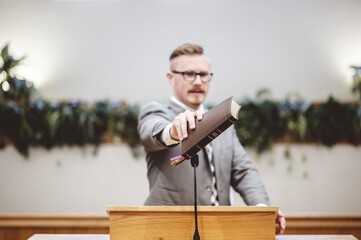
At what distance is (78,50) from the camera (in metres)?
4.43

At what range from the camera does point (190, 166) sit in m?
2.18

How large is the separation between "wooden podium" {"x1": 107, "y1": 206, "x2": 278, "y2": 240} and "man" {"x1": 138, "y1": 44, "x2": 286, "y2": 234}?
25.5 inches

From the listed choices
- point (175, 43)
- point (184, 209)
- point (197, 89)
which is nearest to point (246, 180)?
point (197, 89)

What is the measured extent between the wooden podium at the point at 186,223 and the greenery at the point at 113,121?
2.69 meters

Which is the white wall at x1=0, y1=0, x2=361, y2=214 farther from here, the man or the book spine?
the book spine

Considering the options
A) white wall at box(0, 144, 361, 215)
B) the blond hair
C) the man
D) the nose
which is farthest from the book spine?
white wall at box(0, 144, 361, 215)

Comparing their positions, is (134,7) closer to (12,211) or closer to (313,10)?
(313,10)

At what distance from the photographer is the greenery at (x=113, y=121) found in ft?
13.4

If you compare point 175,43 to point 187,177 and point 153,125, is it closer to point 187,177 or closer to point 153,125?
point 187,177

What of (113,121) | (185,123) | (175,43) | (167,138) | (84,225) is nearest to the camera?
(185,123)

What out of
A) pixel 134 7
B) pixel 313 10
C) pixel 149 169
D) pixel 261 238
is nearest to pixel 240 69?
pixel 313 10

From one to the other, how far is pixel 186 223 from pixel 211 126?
14.2 inches

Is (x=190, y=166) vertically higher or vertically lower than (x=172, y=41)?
lower

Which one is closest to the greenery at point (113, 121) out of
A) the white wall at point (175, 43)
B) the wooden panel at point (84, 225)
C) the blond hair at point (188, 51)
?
the white wall at point (175, 43)
